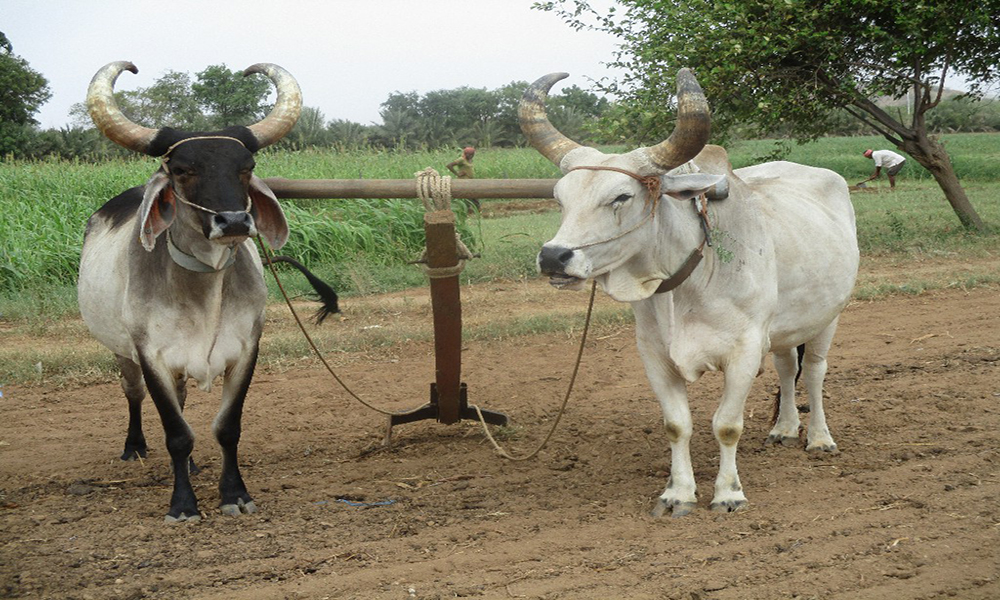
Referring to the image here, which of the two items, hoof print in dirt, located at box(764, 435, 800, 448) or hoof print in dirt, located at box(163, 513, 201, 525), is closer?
hoof print in dirt, located at box(163, 513, 201, 525)

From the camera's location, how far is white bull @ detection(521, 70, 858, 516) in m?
3.77

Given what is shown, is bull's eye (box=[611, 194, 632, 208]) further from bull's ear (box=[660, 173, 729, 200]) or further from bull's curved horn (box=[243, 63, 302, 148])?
bull's curved horn (box=[243, 63, 302, 148])

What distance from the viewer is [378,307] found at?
31.1ft

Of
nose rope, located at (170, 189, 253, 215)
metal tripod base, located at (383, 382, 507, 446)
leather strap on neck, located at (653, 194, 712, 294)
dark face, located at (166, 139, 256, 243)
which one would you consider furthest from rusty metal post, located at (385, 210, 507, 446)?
leather strap on neck, located at (653, 194, 712, 294)

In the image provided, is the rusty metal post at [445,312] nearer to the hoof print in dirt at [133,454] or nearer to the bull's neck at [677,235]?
the bull's neck at [677,235]

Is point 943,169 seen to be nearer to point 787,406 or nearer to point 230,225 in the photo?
point 787,406

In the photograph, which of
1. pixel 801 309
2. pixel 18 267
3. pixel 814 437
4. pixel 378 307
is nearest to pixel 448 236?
pixel 801 309

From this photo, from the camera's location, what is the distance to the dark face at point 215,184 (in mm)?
3895

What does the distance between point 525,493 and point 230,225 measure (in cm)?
188

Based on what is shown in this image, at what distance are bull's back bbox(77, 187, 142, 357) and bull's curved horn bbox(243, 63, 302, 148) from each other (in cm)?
75

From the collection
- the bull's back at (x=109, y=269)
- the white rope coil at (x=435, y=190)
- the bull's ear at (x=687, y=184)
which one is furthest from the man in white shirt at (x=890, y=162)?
the bull's back at (x=109, y=269)

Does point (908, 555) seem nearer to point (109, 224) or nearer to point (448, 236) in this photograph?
point (448, 236)

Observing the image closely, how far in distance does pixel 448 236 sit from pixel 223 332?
122 cm

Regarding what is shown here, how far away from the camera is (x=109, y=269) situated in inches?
193
